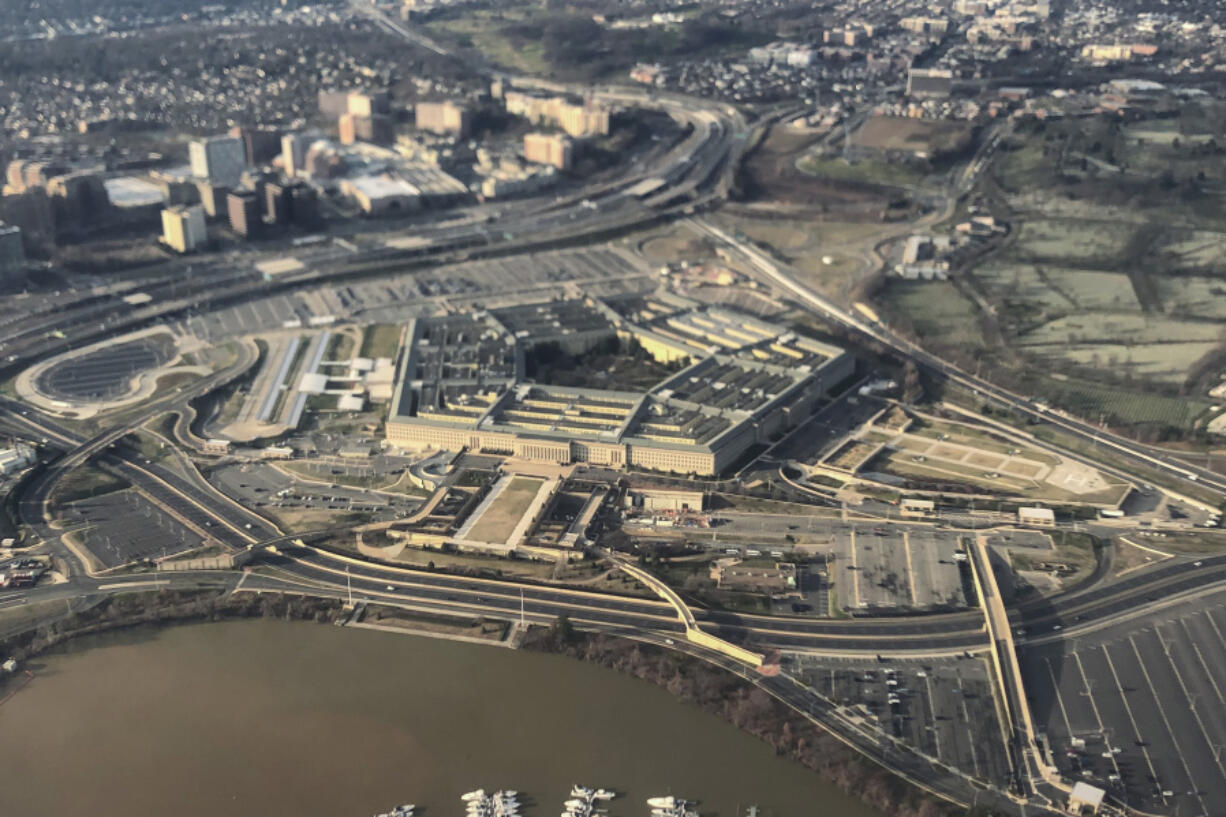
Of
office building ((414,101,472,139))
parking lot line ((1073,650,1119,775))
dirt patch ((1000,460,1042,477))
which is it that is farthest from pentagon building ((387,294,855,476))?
office building ((414,101,472,139))

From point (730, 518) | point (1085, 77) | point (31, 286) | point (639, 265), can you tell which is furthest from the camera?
point (1085, 77)

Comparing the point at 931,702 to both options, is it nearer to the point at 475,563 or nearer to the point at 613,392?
the point at 475,563

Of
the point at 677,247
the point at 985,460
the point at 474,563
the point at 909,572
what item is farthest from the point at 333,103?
the point at 909,572

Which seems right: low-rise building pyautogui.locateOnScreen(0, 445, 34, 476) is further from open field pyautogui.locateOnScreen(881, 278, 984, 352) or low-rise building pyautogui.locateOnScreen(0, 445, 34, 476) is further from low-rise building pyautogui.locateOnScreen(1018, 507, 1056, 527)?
open field pyautogui.locateOnScreen(881, 278, 984, 352)

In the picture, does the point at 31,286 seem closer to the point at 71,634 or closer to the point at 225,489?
the point at 225,489

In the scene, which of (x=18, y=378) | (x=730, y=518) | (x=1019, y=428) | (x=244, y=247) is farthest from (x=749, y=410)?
(x=244, y=247)

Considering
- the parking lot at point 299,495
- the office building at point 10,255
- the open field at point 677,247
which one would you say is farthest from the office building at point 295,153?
the parking lot at point 299,495
